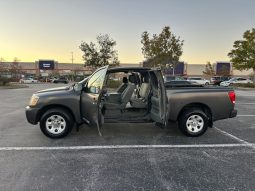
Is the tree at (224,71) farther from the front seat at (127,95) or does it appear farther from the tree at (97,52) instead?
the front seat at (127,95)

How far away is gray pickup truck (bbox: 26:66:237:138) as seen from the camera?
575cm

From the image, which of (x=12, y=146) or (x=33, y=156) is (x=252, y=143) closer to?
(x=33, y=156)

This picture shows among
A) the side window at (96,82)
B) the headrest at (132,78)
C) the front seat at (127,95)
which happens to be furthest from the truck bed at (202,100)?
the side window at (96,82)

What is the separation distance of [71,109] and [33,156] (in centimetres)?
154

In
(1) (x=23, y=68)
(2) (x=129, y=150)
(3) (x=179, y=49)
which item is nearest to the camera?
(2) (x=129, y=150)

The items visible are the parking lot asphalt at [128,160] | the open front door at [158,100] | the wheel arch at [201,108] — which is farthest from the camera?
the wheel arch at [201,108]

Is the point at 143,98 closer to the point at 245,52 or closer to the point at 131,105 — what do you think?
the point at 131,105

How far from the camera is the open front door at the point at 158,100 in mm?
5609

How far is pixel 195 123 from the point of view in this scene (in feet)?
20.5

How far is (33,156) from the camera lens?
477 cm

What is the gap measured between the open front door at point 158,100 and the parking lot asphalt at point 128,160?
1.90 ft

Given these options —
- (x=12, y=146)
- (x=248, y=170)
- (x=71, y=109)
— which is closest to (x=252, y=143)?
(x=248, y=170)

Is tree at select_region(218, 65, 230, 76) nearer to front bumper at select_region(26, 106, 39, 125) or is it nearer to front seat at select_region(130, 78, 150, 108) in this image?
front seat at select_region(130, 78, 150, 108)

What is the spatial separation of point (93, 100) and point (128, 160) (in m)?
1.74
